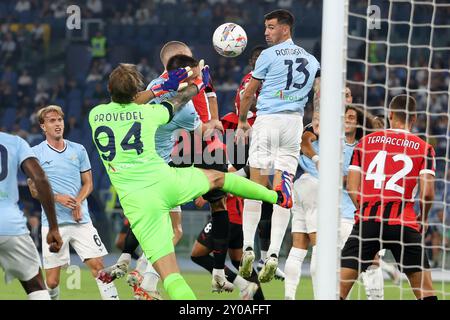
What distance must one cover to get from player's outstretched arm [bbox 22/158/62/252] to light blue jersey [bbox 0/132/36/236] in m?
0.08

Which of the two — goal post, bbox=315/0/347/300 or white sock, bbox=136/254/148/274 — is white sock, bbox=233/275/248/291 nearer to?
white sock, bbox=136/254/148/274

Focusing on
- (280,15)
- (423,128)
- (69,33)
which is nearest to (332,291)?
(280,15)

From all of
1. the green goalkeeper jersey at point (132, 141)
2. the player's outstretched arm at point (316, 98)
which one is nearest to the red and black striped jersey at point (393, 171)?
the player's outstretched arm at point (316, 98)

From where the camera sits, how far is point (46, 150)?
36.9ft

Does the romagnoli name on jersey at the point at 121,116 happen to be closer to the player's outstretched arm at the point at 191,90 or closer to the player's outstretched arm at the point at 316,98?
the player's outstretched arm at the point at 191,90

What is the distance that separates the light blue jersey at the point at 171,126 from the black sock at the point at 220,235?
82 centimetres

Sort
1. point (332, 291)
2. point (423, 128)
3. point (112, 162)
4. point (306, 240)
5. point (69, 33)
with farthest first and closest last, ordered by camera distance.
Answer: point (69, 33) → point (423, 128) → point (306, 240) → point (112, 162) → point (332, 291)

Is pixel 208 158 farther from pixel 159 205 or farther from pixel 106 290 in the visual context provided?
pixel 159 205

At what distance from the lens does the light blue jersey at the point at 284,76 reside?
1073 centimetres

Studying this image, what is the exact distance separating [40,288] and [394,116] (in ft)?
11.6

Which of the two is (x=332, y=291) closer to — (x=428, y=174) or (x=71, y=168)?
(x=428, y=174)

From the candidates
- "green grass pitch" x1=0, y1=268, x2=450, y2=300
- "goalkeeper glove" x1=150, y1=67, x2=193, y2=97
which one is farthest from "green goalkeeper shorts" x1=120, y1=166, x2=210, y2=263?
"green grass pitch" x1=0, y1=268, x2=450, y2=300

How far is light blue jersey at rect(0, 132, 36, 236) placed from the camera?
8.18m
